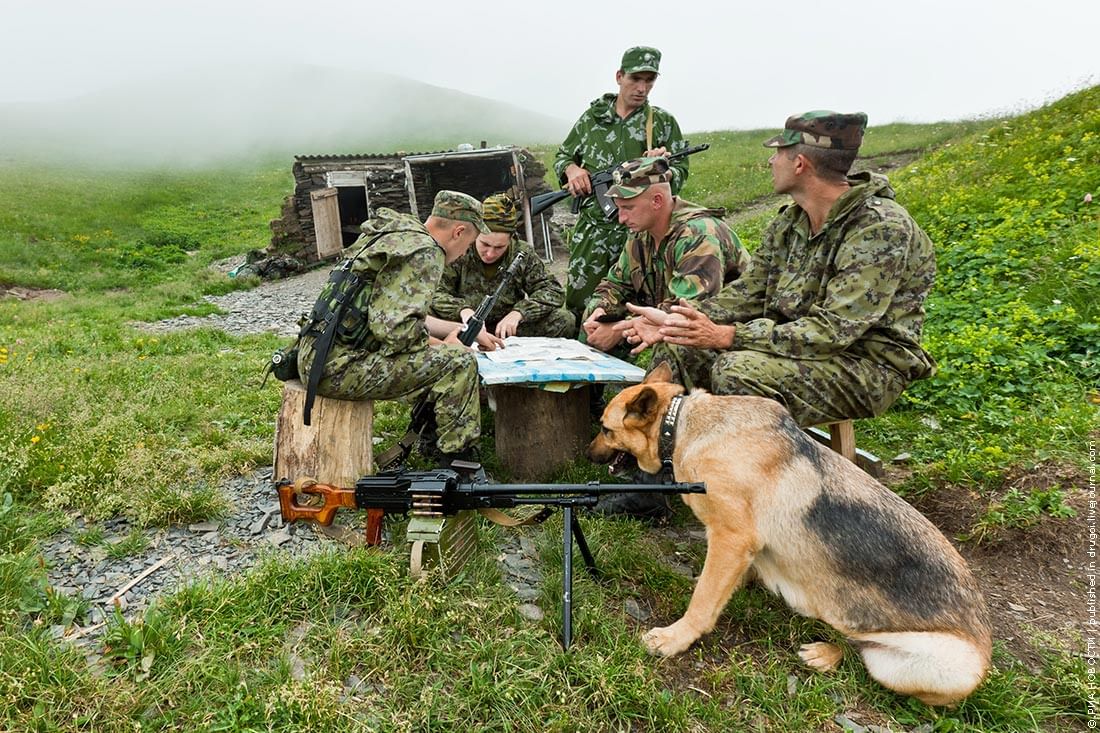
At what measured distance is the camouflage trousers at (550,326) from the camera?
678 centimetres

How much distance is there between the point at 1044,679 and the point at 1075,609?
839mm

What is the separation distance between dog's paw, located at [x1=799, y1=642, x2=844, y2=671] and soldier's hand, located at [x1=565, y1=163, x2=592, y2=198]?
5299 millimetres

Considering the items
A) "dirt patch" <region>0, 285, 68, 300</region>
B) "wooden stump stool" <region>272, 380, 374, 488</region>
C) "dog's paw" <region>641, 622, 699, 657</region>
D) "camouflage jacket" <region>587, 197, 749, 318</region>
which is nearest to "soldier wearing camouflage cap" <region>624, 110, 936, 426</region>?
"camouflage jacket" <region>587, 197, 749, 318</region>

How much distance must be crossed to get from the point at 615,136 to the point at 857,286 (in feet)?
13.3

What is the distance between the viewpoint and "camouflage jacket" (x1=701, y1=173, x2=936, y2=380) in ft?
12.7

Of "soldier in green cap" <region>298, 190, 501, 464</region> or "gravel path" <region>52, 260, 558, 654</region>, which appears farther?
"soldier in green cap" <region>298, 190, 501, 464</region>

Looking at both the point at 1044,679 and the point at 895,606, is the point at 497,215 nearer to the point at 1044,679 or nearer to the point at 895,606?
the point at 895,606

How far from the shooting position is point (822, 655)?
126 inches

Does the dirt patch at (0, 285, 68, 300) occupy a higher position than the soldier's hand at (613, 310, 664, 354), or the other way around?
the soldier's hand at (613, 310, 664, 354)

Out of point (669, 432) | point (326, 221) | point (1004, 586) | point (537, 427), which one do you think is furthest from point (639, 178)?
point (326, 221)

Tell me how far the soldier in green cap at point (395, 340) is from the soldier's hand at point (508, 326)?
1.57 metres

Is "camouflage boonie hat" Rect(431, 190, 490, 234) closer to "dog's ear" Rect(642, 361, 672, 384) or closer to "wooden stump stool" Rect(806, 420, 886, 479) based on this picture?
"dog's ear" Rect(642, 361, 672, 384)

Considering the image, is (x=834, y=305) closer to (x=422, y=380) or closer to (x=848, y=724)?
(x=848, y=724)

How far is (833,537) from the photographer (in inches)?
121
